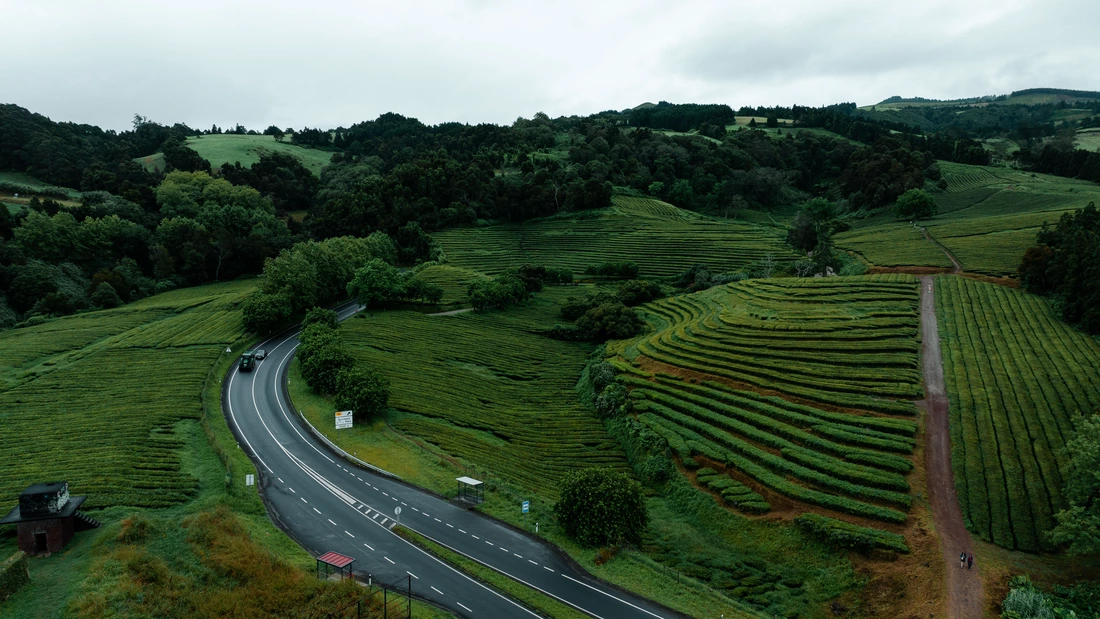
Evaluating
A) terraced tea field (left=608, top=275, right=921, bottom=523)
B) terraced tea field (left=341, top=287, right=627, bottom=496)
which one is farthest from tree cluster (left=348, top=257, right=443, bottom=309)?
terraced tea field (left=608, top=275, right=921, bottom=523)

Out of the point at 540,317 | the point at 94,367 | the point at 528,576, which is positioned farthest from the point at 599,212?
the point at 528,576

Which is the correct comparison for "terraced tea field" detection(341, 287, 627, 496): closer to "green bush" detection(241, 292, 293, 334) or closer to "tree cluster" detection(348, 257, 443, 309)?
"tree cluster" detection(348, 257, 443, 309)

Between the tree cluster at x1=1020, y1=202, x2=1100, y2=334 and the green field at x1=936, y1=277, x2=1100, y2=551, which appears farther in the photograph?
the tree cluster at x1=1020, y1=202, x2=1100, y2=334

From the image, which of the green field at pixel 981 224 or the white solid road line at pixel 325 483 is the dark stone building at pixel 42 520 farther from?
the green field at pixel 981 224

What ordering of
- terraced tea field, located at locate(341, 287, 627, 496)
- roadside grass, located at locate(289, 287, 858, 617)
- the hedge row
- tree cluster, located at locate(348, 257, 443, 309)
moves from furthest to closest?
1. tree cluster, located at locate(348, 257, 443, 309)
2. terraced tea field, located at locate(341, 287, 627, 496)
3. the hedge row
4. roadside grass, located at locate(289, 287, 858, 617)

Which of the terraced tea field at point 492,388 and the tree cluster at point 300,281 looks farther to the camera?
the tree cluster at point 300,281

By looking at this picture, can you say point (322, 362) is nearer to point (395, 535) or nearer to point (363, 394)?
point (363, 394)

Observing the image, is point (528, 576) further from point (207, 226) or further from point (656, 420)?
point (207, 226)

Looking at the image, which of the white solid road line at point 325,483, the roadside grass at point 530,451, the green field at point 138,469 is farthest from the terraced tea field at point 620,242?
the white solid road line at point 325,483
